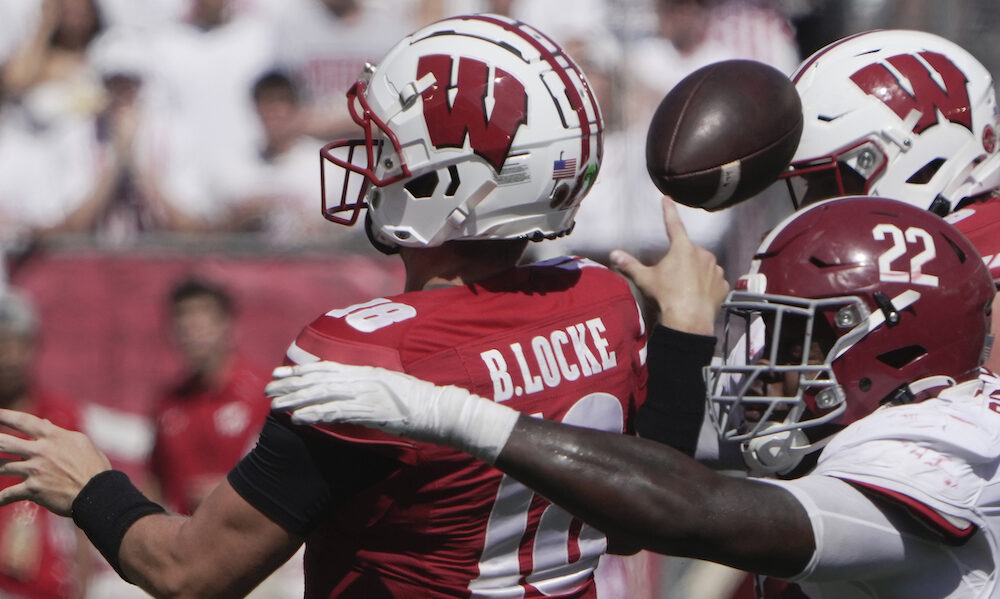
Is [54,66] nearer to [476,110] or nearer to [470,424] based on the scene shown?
[476,110]

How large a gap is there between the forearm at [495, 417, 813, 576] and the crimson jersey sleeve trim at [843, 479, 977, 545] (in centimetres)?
16

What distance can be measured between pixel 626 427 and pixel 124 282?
4417mm

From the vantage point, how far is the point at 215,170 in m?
6.75

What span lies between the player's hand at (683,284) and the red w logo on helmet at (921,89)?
1.97ft

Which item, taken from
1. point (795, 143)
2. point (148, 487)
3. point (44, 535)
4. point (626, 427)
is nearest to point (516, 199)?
point (626, 427)

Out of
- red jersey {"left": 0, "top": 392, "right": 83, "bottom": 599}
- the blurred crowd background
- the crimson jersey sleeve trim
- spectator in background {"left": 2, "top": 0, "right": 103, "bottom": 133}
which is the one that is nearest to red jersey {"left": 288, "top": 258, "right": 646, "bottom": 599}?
the crimson jersey sleeve trim

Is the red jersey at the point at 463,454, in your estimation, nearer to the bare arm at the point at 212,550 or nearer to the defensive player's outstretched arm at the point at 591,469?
the bare arm at the point at 212,550

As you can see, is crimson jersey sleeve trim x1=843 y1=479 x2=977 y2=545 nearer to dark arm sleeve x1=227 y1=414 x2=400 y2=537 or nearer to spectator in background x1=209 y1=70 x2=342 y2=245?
dark arm sleeve x1=227 y1=414 x2=400 y2=537

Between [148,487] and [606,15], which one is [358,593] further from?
[606,15]

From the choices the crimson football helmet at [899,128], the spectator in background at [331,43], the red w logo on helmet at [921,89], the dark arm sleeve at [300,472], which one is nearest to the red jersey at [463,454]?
the dark arm sleeve at [300,472]

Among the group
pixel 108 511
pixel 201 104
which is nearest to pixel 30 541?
pixel 201 104

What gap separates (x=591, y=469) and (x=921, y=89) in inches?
62.9

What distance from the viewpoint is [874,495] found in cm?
205

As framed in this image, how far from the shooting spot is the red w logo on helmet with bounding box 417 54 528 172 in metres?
2.50
